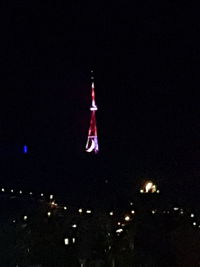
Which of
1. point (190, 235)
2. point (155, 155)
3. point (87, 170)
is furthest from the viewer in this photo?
point (155, 155)

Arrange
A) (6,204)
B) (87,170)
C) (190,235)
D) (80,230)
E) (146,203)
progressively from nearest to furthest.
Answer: (190,235)
(80,230)
(146,203)
(6,204)
(87,170)

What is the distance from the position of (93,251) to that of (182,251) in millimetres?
3289

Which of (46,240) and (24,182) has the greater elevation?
(24,182)

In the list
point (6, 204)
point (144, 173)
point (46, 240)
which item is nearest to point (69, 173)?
point (144, 173)

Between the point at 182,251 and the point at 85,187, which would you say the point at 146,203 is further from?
the point at 85,187

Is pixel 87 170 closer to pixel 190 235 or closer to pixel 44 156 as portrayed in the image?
pixel 44 156

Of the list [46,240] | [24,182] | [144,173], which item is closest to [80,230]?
[46,240]

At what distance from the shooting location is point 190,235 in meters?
25.3

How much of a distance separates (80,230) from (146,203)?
27.0 ft

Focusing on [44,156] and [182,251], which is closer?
[182,251]

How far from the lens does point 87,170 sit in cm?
7188

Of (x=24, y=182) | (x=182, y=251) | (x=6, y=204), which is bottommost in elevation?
(x=182, y=251)

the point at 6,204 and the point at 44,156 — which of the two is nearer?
the point at 6,204

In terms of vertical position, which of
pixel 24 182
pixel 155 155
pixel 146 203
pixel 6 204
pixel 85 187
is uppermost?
pixel 155 155
